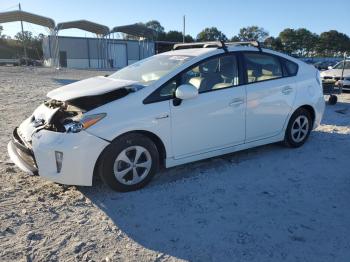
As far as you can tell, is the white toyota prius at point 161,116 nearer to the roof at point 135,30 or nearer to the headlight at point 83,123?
the headlight at point 83,123

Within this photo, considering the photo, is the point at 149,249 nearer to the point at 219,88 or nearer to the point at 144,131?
the point at 144,131

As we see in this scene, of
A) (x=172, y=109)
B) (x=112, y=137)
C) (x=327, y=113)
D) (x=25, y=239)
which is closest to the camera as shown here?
(x=25, y=239)

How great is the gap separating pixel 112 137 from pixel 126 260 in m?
1.45

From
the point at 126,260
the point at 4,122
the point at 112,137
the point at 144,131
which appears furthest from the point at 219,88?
the point at 4,122

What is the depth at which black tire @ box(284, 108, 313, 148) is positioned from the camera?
19.8 ft

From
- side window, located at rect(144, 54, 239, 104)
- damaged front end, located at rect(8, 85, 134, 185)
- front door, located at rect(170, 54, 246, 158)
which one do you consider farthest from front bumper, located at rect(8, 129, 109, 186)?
front door, located at rect(170, 54, 246, 158)

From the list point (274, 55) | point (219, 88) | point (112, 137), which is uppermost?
point (274, 55)

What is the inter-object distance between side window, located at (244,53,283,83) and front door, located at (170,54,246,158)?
0.24m

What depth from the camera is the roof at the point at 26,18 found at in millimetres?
38134

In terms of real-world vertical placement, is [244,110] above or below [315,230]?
above

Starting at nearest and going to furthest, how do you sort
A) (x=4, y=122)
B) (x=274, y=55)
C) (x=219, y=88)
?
(x=219, y=88) → (x=274, y=55) → (x=4, y=122)

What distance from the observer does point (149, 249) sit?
3293 mm

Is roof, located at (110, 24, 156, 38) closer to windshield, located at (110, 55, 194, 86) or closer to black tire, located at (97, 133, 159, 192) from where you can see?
windshield, located at (110, 55, 194, 86)

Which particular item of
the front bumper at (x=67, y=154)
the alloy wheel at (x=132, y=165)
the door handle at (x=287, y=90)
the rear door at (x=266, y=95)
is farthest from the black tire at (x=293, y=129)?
the front bumper at (x=67, y=154)
